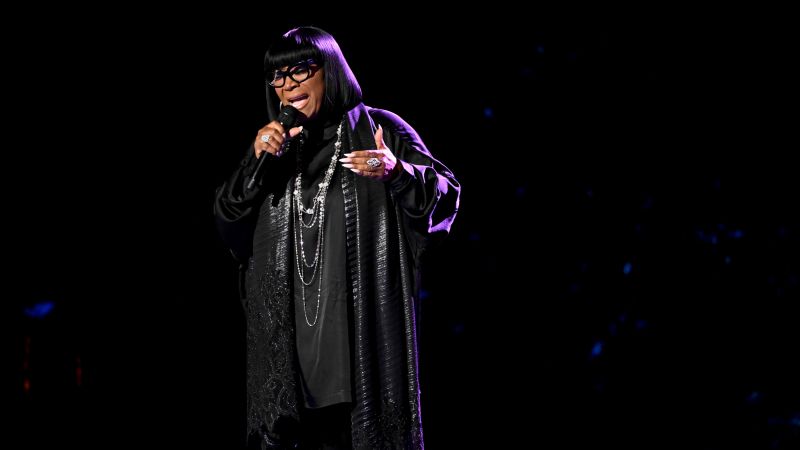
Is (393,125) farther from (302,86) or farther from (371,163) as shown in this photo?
(371,163)

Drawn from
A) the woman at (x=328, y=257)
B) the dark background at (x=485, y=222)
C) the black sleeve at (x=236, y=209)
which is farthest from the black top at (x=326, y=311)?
the dark background at (x=485, y=222)

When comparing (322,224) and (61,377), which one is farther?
(61,377)

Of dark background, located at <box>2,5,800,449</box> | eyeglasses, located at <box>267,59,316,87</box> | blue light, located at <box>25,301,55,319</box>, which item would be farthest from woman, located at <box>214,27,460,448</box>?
blue light, located at <box>25,301,55,319</box>

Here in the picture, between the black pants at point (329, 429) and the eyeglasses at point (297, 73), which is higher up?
the eyeglasses at point (297, 73)

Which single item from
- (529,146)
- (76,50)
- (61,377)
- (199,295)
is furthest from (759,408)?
(76,50)

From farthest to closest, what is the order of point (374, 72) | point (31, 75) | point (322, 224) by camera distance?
point (374, 72)
point (31, 75)
point (322, 224)

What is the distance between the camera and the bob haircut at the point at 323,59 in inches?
79.2

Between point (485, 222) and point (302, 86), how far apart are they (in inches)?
36.8

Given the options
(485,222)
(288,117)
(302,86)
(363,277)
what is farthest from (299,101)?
(485,222)

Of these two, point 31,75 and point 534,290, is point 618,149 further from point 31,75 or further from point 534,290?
point 31,75

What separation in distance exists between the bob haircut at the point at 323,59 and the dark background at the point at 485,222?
24.2 inches

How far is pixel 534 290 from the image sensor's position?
276 cm

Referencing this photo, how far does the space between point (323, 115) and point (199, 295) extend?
2.75 feet

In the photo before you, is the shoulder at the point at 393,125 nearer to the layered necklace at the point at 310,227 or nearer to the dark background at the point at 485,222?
the layered necklace at the point at 310,227
